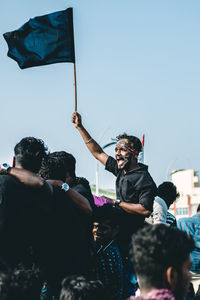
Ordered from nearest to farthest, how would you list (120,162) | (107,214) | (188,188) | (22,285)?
(22,285), (107,214), (120,162), (188,188)

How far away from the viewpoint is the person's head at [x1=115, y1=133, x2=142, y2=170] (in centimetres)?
523

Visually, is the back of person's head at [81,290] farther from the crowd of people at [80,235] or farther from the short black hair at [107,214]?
the short black hair at [107,214]

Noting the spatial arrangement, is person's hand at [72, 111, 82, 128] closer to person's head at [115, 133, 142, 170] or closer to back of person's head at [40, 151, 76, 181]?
person's head at [115, 133, 142, 170]

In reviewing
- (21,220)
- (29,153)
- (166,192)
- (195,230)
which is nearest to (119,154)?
(29,153)

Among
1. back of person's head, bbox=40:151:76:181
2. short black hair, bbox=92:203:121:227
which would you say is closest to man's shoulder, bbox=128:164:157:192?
short black hair, bbox=92:203:121:227

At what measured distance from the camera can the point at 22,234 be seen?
12.4ft

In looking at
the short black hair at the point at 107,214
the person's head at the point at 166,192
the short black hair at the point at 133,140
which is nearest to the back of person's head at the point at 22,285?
the short black hair at the point at 107,214

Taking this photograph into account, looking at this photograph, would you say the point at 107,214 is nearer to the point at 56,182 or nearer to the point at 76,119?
the point at 56,182

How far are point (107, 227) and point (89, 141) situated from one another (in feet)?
3.99

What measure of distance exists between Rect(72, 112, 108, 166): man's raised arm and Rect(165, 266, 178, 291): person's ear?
118 inches

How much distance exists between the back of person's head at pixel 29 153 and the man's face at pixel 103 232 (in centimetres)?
107

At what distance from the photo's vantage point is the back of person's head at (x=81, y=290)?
11.0 ft

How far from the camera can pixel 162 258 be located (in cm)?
268

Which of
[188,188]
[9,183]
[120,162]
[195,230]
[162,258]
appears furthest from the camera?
[188,188]
